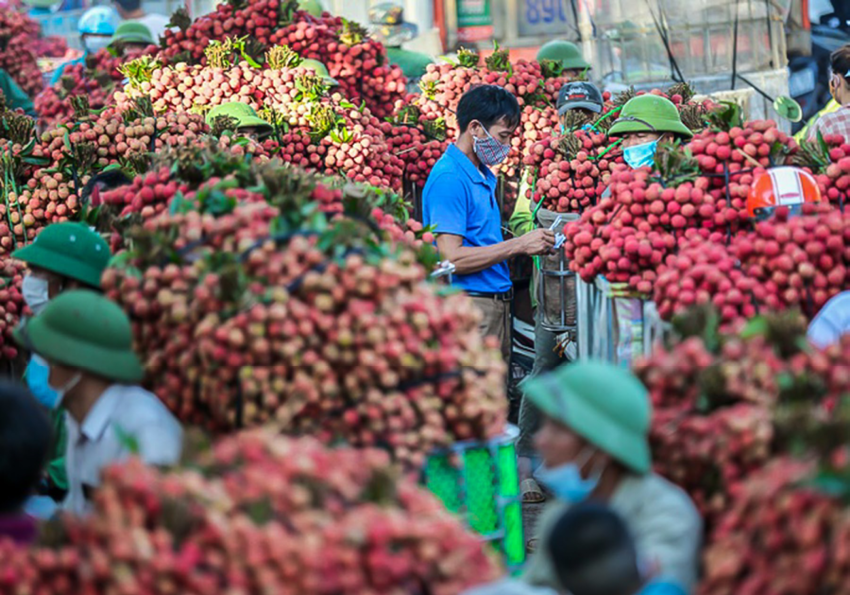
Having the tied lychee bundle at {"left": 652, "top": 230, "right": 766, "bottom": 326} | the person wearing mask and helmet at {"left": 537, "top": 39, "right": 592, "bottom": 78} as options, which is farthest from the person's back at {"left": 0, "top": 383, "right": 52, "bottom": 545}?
the person wearing mask and helmet at {"left": 537, "top": 39, "right": 592, "bottom": 78}

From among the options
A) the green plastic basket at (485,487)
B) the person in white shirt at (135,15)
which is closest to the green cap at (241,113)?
the green plastic basket at (485,487)

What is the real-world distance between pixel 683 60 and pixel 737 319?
642 cm

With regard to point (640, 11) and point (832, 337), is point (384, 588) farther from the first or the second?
point (640, 11)

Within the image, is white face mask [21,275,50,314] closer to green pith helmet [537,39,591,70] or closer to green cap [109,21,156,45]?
green pith helmet [537,39,591,70]

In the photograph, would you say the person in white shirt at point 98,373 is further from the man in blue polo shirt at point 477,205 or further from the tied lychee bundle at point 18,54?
the tied lychee bundle at point 18,54

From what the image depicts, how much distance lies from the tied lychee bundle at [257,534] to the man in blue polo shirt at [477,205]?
9.31 feet

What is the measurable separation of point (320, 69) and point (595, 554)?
536 centimetres

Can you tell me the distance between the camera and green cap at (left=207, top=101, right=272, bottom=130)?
5796 millimetres

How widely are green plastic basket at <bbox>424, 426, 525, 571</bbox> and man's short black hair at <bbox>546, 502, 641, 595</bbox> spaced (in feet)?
2.56

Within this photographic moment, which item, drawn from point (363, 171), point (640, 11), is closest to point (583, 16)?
point (640, 11)

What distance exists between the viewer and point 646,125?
17.6 ft

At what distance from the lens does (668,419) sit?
257 centimetres

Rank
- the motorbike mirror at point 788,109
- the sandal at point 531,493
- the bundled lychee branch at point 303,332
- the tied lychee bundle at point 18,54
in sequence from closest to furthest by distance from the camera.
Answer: the bundled lychee branch at point 303,332, the sandal at point 531,493, the motorbike mirror at point 788,109, the tied lychee bundle at point 18,54

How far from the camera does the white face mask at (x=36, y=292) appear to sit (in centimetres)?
381
